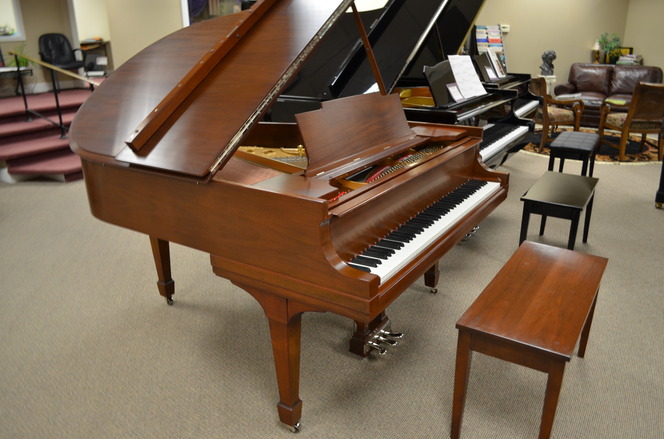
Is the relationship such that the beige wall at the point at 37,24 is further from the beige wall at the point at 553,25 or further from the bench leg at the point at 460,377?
the bench leg at the point at 460,377

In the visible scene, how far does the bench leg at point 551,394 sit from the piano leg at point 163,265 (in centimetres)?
199

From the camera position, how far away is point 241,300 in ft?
9.74

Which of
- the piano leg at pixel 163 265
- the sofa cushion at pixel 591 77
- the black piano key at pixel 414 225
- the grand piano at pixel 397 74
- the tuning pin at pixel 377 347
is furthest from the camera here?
the sofa cushion at pixel 591 77

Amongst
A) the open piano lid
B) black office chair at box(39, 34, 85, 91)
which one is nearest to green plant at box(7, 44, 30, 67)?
black office chair at box(39, 34, 85, 91)

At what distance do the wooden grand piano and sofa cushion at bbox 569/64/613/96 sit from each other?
7530mm

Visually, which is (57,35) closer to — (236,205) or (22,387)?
(22,387)

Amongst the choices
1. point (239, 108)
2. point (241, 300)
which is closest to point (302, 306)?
point (239, 108)

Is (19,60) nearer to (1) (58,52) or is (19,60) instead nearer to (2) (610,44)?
(1) (58,52)

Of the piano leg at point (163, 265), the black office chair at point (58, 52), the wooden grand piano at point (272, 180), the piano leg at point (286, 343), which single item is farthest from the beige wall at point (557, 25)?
the piano leg at point (286, 343)

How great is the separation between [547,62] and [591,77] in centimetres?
76

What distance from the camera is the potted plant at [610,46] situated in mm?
8820

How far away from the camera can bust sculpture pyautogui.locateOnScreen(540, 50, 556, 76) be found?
8703 millimetres

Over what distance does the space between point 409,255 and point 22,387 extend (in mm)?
1783

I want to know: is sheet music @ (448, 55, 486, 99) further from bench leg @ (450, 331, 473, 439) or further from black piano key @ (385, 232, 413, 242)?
bench leg @ (450, 331, 473, 439)
